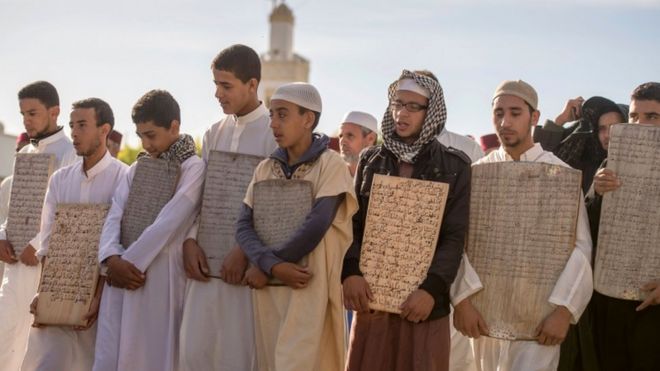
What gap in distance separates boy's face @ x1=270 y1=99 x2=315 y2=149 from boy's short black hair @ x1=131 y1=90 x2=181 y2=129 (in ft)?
3.33

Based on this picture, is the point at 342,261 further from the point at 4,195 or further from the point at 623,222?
the point at 4,195

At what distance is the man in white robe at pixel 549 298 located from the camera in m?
5.48

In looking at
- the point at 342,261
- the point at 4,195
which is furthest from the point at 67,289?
the point at 4,195

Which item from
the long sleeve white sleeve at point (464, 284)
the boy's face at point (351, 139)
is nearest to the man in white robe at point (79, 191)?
the boy's face at point (351, 139)

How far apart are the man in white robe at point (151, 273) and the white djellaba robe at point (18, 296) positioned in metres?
1.34

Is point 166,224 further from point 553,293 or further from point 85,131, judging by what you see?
point 553,293

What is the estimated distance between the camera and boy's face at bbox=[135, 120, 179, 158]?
22.2ft

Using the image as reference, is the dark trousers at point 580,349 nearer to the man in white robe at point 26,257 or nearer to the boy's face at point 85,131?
the boy's face at point 85,131

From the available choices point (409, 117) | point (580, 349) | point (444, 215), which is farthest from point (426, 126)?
point (580, 349)

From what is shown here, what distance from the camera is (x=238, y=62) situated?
6637 millimetres

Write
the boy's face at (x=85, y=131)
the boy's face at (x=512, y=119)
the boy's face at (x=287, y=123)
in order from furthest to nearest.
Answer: the boy's face at (x=85, y=131) → the boy's face at (x=287, y=123) → the boy's face at (x=512, y=119)

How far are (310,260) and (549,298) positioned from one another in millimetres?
1371

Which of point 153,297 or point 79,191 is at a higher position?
point 79,191

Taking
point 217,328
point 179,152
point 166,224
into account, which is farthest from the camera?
point 179,152
